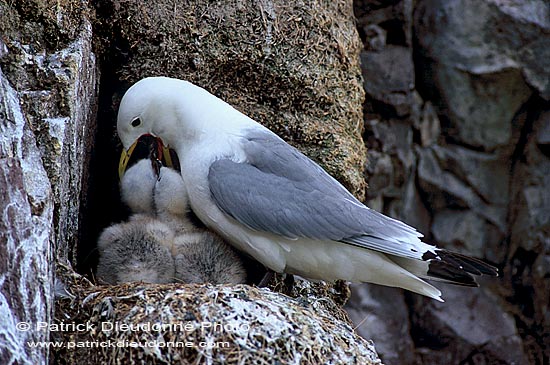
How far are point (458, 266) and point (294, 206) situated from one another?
0.59 metres

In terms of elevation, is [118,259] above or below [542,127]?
above

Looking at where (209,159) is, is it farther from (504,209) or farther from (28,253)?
(504,209)

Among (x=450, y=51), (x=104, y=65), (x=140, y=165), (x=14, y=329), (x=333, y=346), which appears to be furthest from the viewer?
(x=450, y=51)

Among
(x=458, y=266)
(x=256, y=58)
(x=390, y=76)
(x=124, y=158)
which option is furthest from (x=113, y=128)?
(x=390, y=76)

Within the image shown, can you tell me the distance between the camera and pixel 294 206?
3182 mm

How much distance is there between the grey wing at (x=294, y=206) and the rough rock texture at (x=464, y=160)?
1.78m

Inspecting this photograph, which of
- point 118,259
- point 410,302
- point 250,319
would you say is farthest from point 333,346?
point 410,302

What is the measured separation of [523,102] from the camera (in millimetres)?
5121

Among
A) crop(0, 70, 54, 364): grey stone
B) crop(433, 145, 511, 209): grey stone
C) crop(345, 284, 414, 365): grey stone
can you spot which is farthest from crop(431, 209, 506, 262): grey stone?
crop(0, 70, 54, 364): grey stone

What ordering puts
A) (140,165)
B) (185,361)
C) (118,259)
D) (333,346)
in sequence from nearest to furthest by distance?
(185,361) < (333,346) < (118,259) < (140,165)

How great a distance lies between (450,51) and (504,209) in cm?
95

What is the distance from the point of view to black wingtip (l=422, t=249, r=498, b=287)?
3.16 metres

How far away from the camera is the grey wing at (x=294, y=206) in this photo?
315 centimetres

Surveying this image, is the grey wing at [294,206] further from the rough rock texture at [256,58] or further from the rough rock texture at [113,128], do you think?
the rough rock texture at [256,58]
